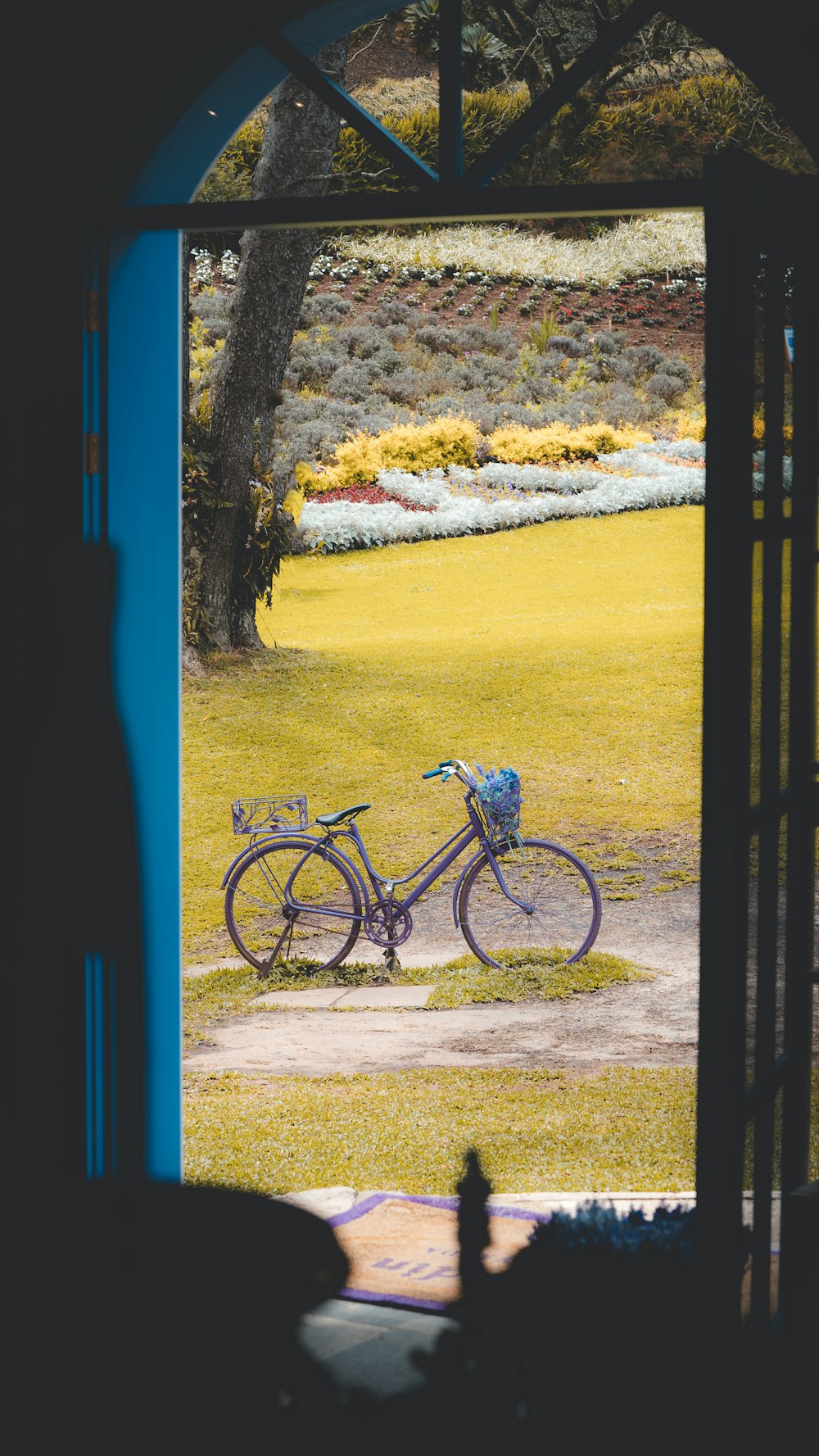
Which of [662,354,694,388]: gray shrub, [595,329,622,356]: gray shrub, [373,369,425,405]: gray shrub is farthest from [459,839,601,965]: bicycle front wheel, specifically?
[595,329,622,356]: gray shrub

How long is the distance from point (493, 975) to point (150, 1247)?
15.2 feet

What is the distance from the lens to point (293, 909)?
730cm

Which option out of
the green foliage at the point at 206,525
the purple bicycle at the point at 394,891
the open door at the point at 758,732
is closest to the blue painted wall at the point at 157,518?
the open door at the point at 758,732

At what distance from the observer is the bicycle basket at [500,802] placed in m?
6.93

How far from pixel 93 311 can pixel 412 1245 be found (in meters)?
2.19

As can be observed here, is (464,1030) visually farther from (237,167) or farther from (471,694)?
(237,167)

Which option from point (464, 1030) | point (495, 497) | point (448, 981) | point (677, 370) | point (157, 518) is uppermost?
point (677, 370)

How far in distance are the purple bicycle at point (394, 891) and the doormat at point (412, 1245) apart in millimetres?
2733

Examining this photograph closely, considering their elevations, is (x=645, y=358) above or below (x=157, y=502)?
above

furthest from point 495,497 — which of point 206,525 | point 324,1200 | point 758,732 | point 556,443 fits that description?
point 758,732

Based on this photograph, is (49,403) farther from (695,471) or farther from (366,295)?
(366,295)

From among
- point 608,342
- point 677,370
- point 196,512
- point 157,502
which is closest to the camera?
point 157,502

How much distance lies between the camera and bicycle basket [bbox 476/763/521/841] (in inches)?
273

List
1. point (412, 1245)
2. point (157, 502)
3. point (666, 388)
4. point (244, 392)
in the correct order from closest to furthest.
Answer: point (157, 502), point (412, 1245), point (244, 392), point (666, 388)
